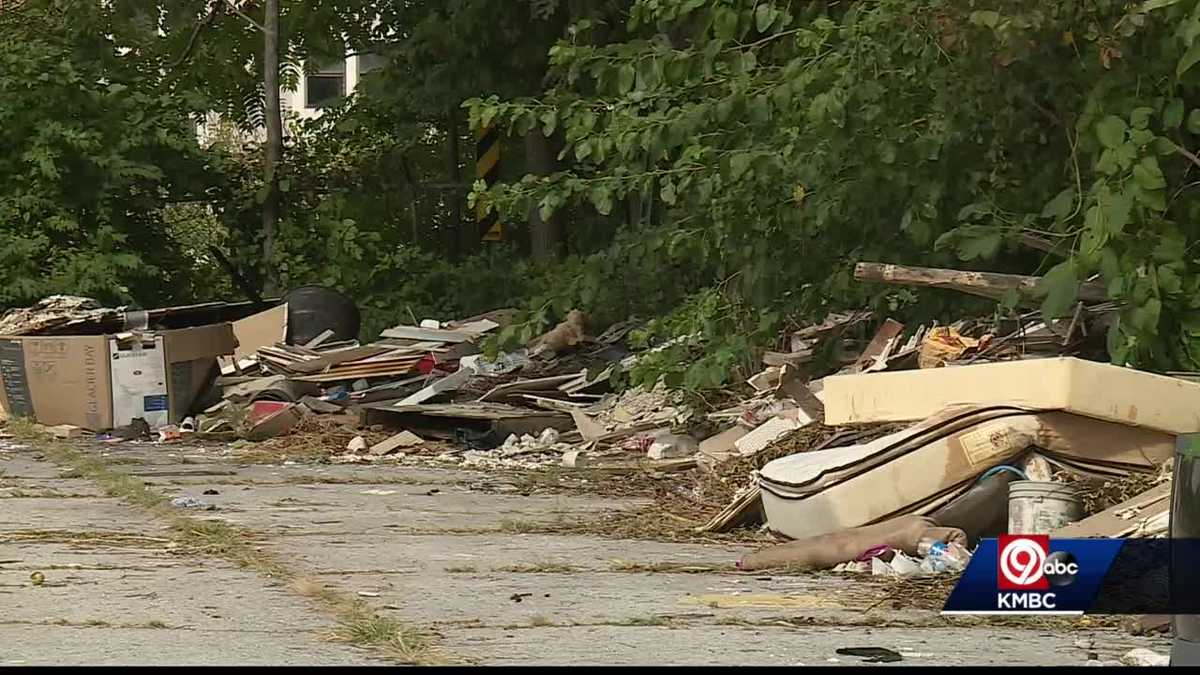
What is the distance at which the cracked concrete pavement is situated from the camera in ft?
16.8

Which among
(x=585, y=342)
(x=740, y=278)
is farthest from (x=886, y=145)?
(x=585, y=342)

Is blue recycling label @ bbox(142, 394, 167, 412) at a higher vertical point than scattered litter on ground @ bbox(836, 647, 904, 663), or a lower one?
lower

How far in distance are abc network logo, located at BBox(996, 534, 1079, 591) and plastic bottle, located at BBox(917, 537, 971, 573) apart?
6.58 ft

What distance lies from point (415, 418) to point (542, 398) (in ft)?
2.94

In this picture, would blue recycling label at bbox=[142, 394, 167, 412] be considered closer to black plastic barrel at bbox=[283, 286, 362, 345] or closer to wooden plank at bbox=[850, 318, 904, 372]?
black plastic barrel at bbox=[283, 286, 362, 345]

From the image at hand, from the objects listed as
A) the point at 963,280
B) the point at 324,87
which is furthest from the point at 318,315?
the point at 324,87

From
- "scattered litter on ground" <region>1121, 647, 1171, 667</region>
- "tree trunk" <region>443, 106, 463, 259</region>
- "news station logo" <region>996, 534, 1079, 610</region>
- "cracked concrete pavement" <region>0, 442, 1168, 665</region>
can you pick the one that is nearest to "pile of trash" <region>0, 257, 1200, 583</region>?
"cracked concrete pavement" <region>0, 442, 1168, 665</region>

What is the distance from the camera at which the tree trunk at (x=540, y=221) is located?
746 inches

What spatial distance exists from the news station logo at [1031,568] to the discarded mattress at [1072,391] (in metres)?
2.47

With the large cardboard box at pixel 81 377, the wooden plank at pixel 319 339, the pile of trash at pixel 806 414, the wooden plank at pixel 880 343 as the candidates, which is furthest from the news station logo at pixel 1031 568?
the wooden plank at pixel 319 339

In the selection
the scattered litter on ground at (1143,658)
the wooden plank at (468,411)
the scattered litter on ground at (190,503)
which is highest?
the scattered litter on ground at (1143,658)

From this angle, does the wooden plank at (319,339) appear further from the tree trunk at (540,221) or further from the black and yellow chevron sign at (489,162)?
the black and yellow chevron sign at (489,162)

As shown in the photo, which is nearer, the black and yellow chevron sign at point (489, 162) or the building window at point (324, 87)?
the black and yellow chevron sign at point (489, 162)

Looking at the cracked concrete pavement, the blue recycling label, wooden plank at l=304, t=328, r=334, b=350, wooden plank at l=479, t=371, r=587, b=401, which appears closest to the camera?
the cracked concrete pavement
